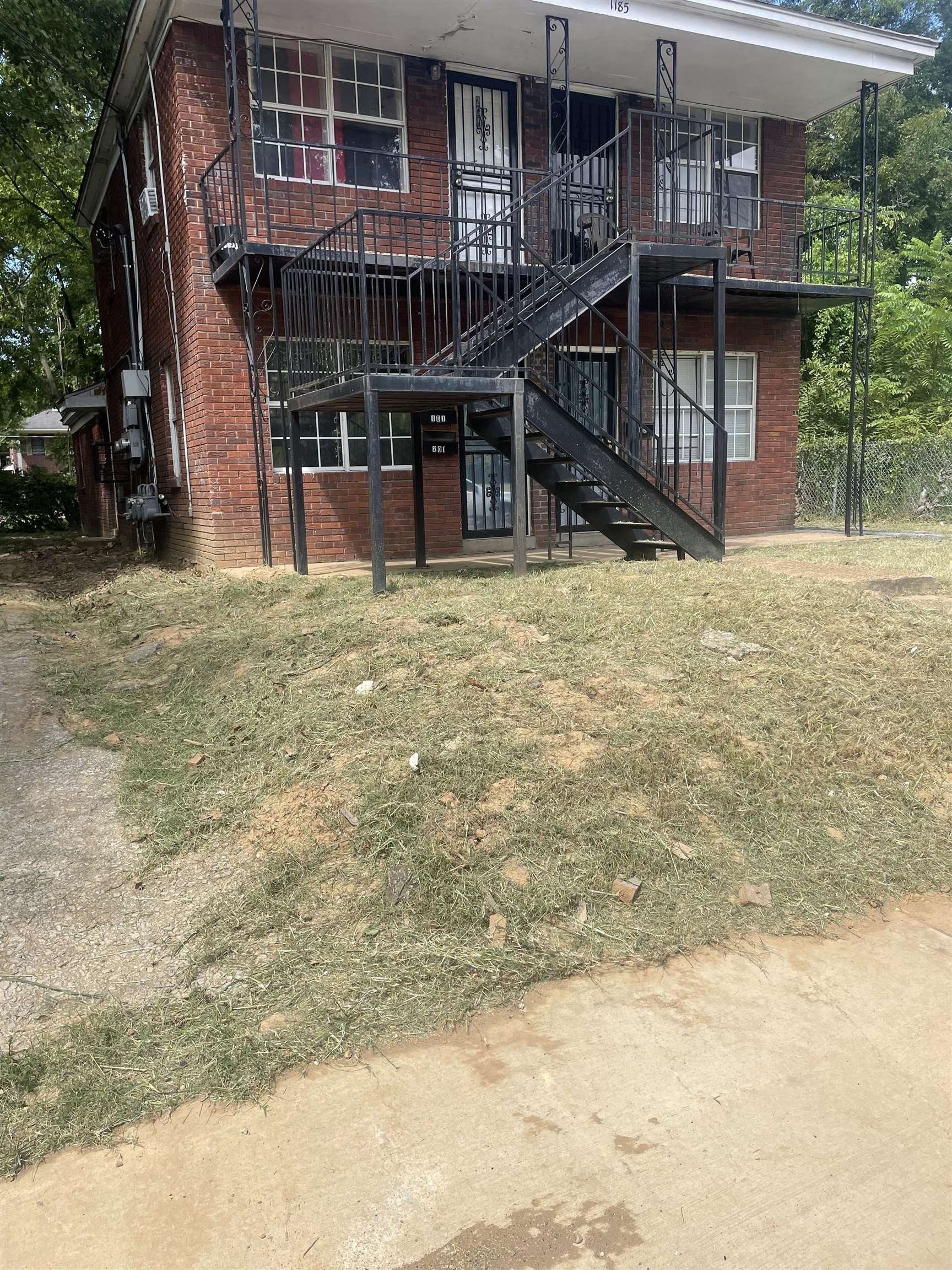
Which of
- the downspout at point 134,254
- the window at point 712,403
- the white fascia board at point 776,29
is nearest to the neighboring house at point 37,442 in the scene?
the downspout at point 134,254

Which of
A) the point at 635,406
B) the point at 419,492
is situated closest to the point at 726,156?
the point at 635,406

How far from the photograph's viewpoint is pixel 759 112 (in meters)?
13.2

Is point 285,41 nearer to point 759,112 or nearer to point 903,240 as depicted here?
point 759,112

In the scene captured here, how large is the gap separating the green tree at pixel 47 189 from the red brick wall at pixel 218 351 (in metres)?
3.75

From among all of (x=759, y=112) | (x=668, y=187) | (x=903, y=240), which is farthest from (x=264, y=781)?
(x=903, y=240)

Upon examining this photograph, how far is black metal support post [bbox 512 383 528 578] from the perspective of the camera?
7871 mm

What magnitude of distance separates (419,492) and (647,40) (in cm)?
640

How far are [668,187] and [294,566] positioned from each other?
7.47 meters

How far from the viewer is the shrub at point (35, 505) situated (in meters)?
28.3

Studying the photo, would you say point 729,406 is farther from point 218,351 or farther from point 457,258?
point 218,351

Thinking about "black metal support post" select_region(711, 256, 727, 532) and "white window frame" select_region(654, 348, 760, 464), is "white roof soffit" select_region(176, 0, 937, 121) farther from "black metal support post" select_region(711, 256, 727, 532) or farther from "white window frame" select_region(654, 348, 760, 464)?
"white window frame" select_region(654, 348, 760, 464)

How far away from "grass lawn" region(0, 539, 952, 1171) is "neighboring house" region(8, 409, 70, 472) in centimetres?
3595

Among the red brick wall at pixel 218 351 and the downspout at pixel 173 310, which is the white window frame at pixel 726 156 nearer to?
the red brick wall at pixel 218 351

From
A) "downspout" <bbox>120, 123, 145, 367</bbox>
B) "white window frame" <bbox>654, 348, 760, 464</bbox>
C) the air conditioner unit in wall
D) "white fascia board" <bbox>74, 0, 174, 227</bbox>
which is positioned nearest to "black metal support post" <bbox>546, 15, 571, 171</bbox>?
"white window frame" <bbox>654, 348, 760, 464</bbox>
